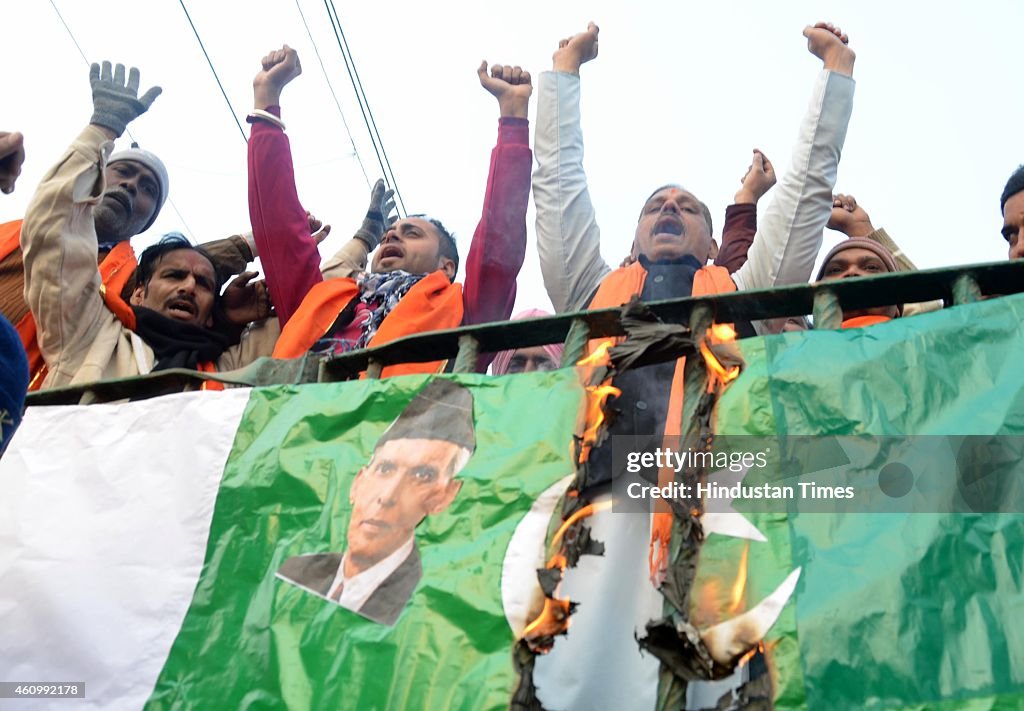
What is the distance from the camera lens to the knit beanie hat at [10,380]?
1863 mm

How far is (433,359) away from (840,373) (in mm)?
1245

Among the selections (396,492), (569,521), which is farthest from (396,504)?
(569,521)

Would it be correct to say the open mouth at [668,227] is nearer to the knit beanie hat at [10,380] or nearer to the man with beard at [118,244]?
the man with beard at [118,244]

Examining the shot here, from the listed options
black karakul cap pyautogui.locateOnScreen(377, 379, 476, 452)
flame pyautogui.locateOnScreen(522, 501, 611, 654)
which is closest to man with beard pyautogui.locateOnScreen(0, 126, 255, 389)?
black karakul cap pyautogui.locateOnScreen(377, 379, 476, 452)

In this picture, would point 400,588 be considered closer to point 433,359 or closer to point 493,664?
point 493,664

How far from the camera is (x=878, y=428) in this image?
100 inches

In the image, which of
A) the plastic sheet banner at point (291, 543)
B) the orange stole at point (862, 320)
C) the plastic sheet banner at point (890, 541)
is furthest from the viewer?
the orange stole at point (862, 320)

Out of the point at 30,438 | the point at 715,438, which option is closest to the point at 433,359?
the point at 715,438

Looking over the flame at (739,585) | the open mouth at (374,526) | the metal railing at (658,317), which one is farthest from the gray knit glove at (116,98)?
the flame at (739,585)

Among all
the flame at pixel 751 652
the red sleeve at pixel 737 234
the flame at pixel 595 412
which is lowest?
the flame at pixel 751 652

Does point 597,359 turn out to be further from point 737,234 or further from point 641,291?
point 737,234

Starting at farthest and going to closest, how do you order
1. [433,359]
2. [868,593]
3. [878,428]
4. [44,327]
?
[44,327] → [433,359] → [878,428] → [868,593]

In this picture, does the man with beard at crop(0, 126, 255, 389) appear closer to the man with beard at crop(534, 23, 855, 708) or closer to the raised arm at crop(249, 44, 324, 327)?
the raised arm at crop(249, 44, 324, 327)

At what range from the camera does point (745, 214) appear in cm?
461
